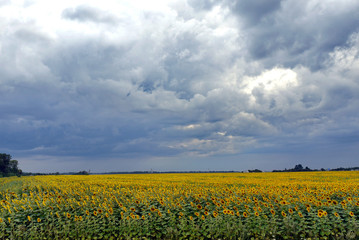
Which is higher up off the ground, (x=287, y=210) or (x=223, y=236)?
(x=287, y=210)

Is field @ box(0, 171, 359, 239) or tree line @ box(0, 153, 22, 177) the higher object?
tree line @ box(0, 153, 22, 177)

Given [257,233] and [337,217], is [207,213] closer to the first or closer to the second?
[257,233]

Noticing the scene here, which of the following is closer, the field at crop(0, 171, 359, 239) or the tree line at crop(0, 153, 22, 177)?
the field at crop(0, 171, 359, 239)

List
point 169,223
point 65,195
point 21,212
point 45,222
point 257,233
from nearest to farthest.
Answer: point 257,233
point 169,223
point 45,222
point 21,212
point 65,195

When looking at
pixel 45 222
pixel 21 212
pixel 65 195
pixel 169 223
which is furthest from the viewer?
pixel 65 195

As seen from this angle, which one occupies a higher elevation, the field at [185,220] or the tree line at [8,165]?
the tree line at [8,165]

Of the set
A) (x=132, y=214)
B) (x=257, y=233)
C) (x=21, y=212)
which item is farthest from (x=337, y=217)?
(x=21, y=212)

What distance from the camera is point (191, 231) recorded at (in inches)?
374

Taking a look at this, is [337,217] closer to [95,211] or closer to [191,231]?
[191,231]

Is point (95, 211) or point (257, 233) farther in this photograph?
point (95, 211)

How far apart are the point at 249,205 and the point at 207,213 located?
170 cm

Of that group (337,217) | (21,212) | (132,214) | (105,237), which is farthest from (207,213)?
(21,212)

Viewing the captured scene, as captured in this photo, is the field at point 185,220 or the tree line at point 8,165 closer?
the field at point 185,220

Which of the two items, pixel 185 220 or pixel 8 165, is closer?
pixel 185 220
